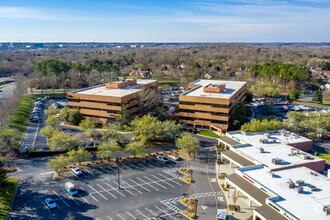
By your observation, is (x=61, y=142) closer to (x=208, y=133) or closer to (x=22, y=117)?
(x=22, y=117)

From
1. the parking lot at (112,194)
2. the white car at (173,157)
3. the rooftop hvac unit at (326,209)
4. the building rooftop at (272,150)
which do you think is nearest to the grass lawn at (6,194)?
the parking lot at (112,194)

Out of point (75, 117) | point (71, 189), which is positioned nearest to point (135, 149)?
point (71, 189)

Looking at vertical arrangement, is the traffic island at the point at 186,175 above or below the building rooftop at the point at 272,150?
below

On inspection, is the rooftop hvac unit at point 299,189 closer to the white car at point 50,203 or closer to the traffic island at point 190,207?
the traffic island at point 190,207

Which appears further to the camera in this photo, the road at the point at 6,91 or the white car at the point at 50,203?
the road at the point at 6,91

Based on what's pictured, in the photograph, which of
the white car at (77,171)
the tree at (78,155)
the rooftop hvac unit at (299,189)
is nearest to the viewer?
the rooftop hvac unit at (299,189)

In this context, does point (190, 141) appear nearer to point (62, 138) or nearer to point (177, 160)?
point (177, 160)

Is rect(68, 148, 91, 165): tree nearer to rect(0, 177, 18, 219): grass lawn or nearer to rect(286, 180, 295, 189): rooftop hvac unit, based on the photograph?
rect(0, 177, 18, 219): grass lawn
